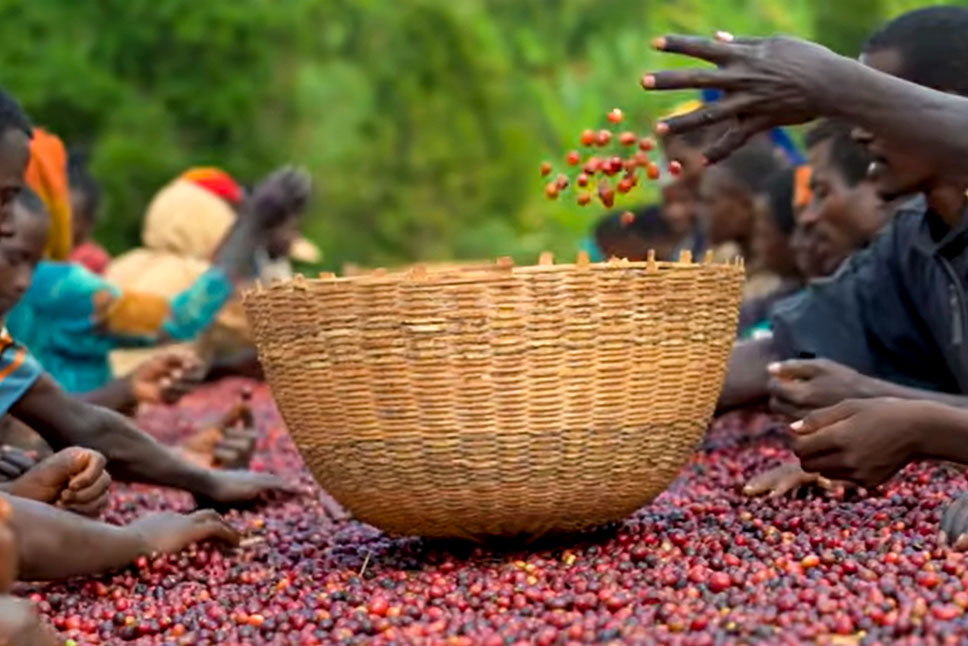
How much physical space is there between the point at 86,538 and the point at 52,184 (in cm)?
369

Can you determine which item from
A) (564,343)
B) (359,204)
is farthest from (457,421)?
(359,204)

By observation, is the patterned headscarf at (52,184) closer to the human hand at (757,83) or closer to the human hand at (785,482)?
the human hand at (785,482)

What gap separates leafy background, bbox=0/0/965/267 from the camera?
14477 millimetres

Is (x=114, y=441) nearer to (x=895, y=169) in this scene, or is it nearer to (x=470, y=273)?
(x=470, y=273)

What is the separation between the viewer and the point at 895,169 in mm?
4086

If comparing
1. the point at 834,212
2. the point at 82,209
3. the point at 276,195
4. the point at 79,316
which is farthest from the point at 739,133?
the point at 82,209

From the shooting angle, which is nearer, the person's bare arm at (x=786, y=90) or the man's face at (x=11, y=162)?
the person's bare arm at (x=786, y=90)

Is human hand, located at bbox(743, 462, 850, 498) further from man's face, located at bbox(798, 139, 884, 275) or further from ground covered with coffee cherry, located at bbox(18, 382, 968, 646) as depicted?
man's face, located at bbox(798, 139, 884, 275)

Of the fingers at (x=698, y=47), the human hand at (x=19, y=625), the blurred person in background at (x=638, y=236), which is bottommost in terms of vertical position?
the human hand at (x=19, y=625)

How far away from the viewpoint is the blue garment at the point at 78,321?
6984mm

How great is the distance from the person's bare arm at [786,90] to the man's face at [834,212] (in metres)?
2.19

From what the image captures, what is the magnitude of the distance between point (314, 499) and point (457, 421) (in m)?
1.66

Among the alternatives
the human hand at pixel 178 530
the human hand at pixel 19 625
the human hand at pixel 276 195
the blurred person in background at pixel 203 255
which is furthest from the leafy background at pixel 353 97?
the human hand at pixel 19 625

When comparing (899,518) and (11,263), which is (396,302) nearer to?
(899,518)
